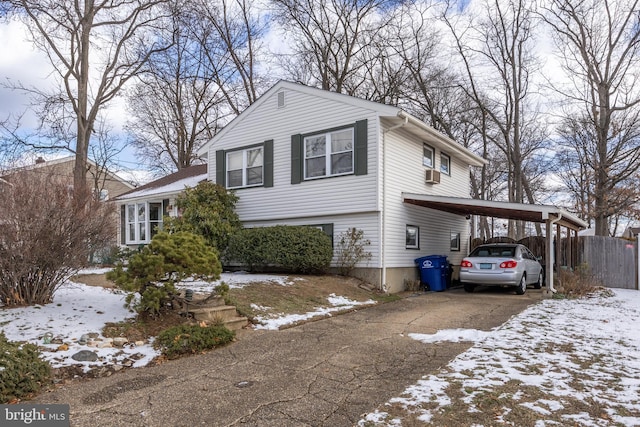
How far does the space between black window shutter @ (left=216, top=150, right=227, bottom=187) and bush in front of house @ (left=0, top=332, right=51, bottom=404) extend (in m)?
11.1

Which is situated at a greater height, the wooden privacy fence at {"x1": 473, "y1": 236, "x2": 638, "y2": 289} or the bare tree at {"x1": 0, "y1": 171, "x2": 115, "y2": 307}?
the bare tree at {"x1": 0, "y1": 171, "x2": 115, "y2": 307}

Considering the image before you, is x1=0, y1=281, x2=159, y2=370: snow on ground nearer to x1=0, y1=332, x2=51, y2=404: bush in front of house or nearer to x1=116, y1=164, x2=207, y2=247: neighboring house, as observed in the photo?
x1=0, y1=332, x2=51, y2=404: bush in front of house

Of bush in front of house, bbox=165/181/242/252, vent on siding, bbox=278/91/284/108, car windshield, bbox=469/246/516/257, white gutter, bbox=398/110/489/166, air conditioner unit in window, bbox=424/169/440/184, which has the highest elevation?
vent on siding, bbox=278/91/284/108

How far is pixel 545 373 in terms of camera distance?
4750 millimetres

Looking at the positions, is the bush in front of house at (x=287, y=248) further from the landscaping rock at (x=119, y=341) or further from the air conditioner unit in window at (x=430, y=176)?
the landscaping rock at (x=119, y=341)

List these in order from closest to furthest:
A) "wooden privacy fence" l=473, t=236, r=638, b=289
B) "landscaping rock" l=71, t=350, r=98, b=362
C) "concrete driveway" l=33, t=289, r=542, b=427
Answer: "concrete driveway" l=33, t=289, r=542, b=427 < "landscaping rock" l=71, t=350, r=98, b=362 < "wooden privacy fence" l=473, t=236, r=638, b=289

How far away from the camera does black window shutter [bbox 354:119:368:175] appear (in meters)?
12.2

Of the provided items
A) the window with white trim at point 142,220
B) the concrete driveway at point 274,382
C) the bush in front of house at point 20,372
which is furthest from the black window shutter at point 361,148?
the window with white trim at point 142,220

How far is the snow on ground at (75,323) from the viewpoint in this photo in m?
5.22

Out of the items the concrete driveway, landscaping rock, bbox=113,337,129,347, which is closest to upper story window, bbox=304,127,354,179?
the concrete driveway

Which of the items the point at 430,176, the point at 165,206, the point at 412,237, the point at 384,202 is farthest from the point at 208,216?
the point at 430,176

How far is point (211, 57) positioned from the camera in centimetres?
2469

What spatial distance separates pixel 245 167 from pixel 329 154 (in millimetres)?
3474

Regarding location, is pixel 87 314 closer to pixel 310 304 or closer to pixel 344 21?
pixel 310 304
